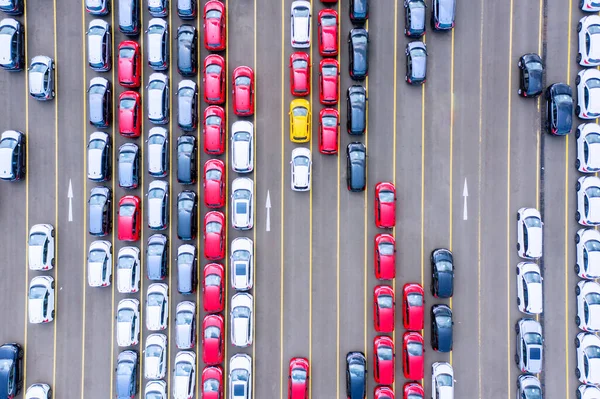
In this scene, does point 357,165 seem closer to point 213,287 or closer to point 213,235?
point 213,235

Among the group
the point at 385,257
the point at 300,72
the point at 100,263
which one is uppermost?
the point at 300,72

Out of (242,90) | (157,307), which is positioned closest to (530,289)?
(242,90)

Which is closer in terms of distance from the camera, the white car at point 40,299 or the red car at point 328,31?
the red car at point 328,31

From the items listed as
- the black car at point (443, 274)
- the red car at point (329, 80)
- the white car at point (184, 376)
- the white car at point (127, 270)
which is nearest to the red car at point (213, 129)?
the red car at point (329, 80)

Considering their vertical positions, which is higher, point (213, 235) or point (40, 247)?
point (213, 235)

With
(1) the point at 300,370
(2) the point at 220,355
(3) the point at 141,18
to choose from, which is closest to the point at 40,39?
(3) the point at 141,18

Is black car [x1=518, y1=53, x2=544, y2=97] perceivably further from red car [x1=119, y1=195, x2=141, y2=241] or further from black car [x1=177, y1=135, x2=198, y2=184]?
red car [x1=119, y1=195, x2=141, y2=241]

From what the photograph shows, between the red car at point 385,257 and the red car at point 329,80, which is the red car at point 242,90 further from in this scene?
the red car at point 385,257

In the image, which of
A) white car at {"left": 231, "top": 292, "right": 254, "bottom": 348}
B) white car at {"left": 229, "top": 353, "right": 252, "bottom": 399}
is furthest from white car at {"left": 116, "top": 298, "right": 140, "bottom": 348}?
white car at {"left": 229, "top": 353, "right": 252, "bottom": 399}
